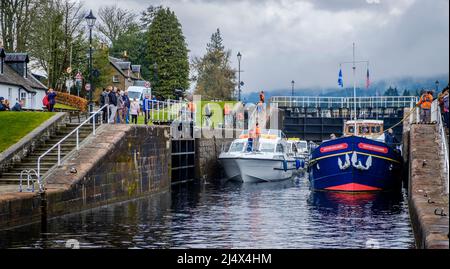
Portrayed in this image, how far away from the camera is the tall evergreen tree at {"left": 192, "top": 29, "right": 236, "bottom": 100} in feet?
321

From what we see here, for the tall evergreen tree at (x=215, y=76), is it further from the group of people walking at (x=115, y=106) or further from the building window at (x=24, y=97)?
the group of people walking at (x=115, y=106)

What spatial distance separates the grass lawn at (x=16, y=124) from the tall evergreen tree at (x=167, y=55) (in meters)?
57.4

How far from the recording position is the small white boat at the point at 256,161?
44062 millimetres

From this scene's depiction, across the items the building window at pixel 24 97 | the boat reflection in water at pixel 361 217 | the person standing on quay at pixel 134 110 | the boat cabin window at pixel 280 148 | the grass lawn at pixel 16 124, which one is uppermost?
the building window at pixel 24 97

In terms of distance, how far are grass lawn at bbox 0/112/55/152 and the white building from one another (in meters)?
21.8

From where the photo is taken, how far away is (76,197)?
2584 cm

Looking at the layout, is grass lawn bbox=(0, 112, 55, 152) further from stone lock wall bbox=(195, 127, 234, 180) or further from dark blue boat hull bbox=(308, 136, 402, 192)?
stone lock wall bbox=(195, 127, 234, 180)

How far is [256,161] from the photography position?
44.3 m

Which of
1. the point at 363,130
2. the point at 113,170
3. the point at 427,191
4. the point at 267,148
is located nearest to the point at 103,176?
the point at 113,170

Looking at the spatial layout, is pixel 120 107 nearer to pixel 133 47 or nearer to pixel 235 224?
pixel 235 224

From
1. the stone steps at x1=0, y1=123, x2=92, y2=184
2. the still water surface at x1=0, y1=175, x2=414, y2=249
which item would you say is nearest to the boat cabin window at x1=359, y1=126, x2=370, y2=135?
the still water surface at x1=0, y1=175, x2=414, y2=249

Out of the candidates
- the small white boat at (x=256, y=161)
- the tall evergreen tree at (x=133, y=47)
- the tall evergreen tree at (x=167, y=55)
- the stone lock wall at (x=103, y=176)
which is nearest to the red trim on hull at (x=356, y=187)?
the stone lock wall at (x=103, y=176)

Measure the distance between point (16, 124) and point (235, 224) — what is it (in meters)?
11.8
